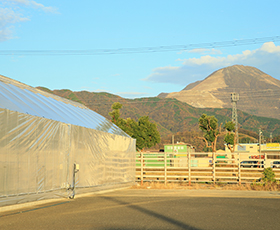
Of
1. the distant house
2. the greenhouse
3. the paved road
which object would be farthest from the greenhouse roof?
the distant house

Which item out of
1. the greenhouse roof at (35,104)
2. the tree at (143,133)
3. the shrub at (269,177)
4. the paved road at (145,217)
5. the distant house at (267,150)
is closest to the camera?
the paved road at (145,217)

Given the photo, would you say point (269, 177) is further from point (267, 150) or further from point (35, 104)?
point (267, 150)

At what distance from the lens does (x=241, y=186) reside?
21406 millimetres

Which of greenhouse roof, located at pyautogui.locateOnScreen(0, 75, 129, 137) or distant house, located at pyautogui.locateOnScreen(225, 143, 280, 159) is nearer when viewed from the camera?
greenhouse roof, located at pyautogui.locateOnScreen(0, 75, 129, 137)

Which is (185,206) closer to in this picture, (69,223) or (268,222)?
(268,222)

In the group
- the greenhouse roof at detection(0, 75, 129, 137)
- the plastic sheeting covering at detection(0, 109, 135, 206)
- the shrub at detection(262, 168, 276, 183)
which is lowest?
the shrub at detection(262, 168, 276, 183)

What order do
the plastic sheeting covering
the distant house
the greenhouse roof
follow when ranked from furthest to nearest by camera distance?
the distant house, the greenhouse roof, the plastic sheeting covering

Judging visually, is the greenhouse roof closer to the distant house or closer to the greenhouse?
the greenhouse

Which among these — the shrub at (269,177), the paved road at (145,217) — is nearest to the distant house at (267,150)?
the shrub at (269,177)

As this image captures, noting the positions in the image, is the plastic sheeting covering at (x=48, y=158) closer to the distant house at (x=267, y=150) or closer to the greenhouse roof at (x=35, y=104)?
the greenhouse roof at (x=35, y=104)

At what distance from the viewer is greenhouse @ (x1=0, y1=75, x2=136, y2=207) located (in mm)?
11430

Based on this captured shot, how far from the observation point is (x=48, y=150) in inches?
540

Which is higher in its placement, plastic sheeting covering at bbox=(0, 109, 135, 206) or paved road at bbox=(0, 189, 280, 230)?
plastic sheeting covering at bbox=(0, 109, 135, 206)

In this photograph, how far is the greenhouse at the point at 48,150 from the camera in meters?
11.4
